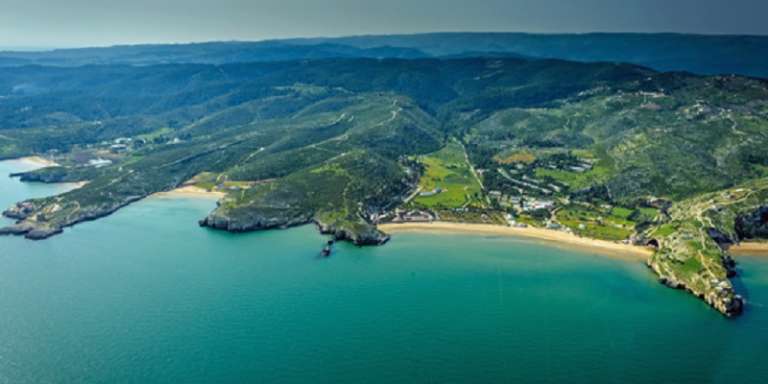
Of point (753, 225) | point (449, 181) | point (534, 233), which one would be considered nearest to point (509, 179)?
point (449, 181)

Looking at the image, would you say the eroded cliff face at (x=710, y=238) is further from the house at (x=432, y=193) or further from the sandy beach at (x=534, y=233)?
the house at (x=432, y=193)

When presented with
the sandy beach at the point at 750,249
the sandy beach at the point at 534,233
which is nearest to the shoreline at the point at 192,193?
the sandy beach at the point at 534,233

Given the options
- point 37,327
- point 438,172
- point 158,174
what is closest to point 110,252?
point 37,327

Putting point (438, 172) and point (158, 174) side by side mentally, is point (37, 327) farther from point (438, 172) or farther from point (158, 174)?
point (438, 172)

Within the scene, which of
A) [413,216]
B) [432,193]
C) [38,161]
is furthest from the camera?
[38,161]

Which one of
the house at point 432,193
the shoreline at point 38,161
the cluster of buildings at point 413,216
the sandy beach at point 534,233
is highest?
the house at point 432,193

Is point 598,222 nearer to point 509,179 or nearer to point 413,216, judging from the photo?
point 509,179

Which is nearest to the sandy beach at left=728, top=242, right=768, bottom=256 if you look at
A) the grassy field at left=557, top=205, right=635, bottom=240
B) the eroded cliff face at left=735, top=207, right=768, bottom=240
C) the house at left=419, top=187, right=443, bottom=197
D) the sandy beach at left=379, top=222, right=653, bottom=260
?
the eroded cliff face at left=735, top=207, right=768, bottom=240
